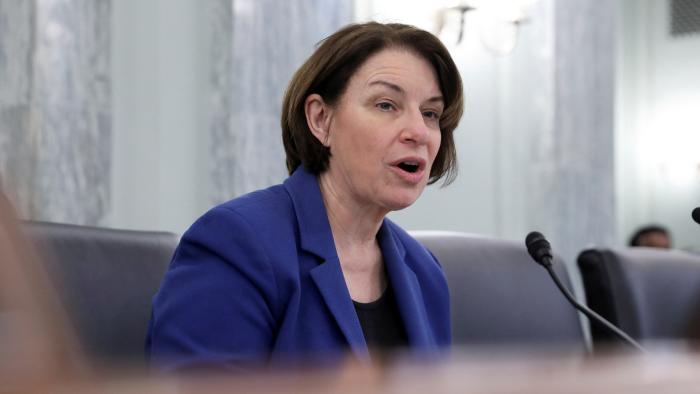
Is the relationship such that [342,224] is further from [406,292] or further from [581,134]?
[581,134]

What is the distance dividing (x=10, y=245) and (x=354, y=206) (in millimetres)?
1859

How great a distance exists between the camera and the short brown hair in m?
2.20

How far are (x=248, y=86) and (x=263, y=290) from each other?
2.81m

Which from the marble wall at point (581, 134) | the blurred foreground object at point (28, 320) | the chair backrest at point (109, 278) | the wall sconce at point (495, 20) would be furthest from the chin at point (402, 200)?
the marble wall at point (581, 134)

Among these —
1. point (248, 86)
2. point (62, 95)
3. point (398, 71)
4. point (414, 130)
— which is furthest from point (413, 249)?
point (248, 86)

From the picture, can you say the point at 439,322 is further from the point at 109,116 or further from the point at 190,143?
the point at 190,143

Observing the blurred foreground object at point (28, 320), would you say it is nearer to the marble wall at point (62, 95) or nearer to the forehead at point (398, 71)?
the forehead at point (398, 71)

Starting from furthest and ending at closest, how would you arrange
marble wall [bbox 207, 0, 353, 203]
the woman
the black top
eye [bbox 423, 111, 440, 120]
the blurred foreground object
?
marble wall [bbox 207, 0, 353, 203] → eye [bbox 423, 111, 440, 120] → the black top → the woman → the blurred foreground object

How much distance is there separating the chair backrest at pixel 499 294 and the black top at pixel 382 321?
216mm

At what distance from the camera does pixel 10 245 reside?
28 cm

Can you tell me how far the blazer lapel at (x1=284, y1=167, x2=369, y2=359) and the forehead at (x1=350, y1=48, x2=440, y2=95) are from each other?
27 centimetres

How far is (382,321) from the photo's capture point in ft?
6.80

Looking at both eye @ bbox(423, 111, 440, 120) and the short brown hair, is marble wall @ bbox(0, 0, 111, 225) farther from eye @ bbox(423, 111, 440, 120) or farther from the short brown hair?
eye @ bbox(423, 111, 440, 120)

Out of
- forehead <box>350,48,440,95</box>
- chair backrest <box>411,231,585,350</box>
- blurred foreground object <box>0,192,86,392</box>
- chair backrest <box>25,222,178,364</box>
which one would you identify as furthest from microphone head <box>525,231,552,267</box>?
blurred foreground object <box>0,192,86,392</box>
